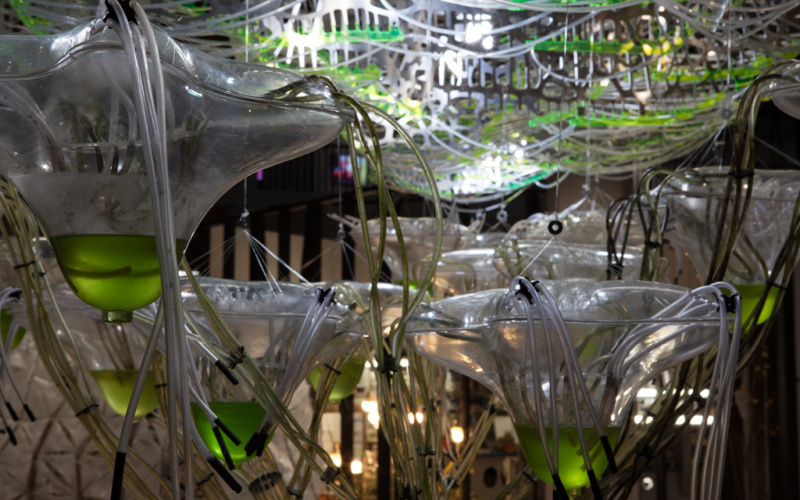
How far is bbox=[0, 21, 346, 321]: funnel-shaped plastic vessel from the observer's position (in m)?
0.48

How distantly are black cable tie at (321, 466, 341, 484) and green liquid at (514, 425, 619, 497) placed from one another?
0.52 ft

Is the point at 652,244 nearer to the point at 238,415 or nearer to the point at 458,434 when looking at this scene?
the point at 238,415

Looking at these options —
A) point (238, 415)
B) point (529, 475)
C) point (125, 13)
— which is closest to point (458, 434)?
point (529, 475)

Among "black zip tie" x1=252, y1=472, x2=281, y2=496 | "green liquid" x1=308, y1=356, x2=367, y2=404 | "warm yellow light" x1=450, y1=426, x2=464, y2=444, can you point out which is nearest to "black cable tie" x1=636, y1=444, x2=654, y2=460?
"black zip tie" x1=252, y1=472, x2=281, y2=496

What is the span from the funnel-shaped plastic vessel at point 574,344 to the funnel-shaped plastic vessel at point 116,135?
21 cm

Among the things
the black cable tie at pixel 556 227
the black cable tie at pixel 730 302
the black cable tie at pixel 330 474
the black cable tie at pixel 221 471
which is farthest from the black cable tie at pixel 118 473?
the black cable tie at pixel 556 227

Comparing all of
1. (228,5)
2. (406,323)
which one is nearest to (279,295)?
(406,323)

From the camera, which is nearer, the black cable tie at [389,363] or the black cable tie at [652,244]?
the black cable tie at [389,363]

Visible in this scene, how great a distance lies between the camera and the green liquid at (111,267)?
0.50m

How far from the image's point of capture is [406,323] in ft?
2.33

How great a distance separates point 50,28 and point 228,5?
0.92 ft

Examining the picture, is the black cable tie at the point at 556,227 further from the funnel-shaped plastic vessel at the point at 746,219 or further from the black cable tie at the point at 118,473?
the black cable tie at the point at 118,473

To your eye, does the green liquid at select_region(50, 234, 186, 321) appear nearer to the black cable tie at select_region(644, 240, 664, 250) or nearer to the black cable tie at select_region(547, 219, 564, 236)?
the black cable tie at select_region(547, 219, 564, 236)

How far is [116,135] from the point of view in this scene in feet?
1.60
